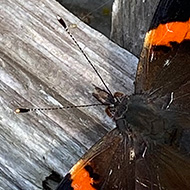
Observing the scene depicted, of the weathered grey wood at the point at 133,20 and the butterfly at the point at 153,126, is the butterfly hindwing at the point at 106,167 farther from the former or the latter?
the weathered grey wood at the point at 133,20

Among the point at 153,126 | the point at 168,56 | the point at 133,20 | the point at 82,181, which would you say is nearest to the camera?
the point at 82,181

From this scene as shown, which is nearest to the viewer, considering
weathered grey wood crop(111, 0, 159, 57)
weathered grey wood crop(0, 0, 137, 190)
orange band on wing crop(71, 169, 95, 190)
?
orange band on wing crop(71, 169, 95, 190)

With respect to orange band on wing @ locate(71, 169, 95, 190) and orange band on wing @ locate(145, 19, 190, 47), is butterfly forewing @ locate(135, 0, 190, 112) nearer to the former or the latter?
orange band on wing @ locate(145, 19, 190, 47)

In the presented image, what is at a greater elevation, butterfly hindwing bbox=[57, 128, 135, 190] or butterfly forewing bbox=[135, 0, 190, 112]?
butterfly forewing bbox=[135, 0, 190, 112]

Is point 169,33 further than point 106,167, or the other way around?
point 169,33

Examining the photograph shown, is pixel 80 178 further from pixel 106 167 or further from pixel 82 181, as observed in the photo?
pixel 106 167

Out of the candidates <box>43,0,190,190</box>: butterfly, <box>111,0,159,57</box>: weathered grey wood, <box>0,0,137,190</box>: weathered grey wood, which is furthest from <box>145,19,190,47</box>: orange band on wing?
<box>111,0,159,57</box>: weathered grey wood

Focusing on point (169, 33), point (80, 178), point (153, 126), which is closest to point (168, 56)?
point (169, 33)

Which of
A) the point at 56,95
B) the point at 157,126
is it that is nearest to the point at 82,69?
the point at 56,95
